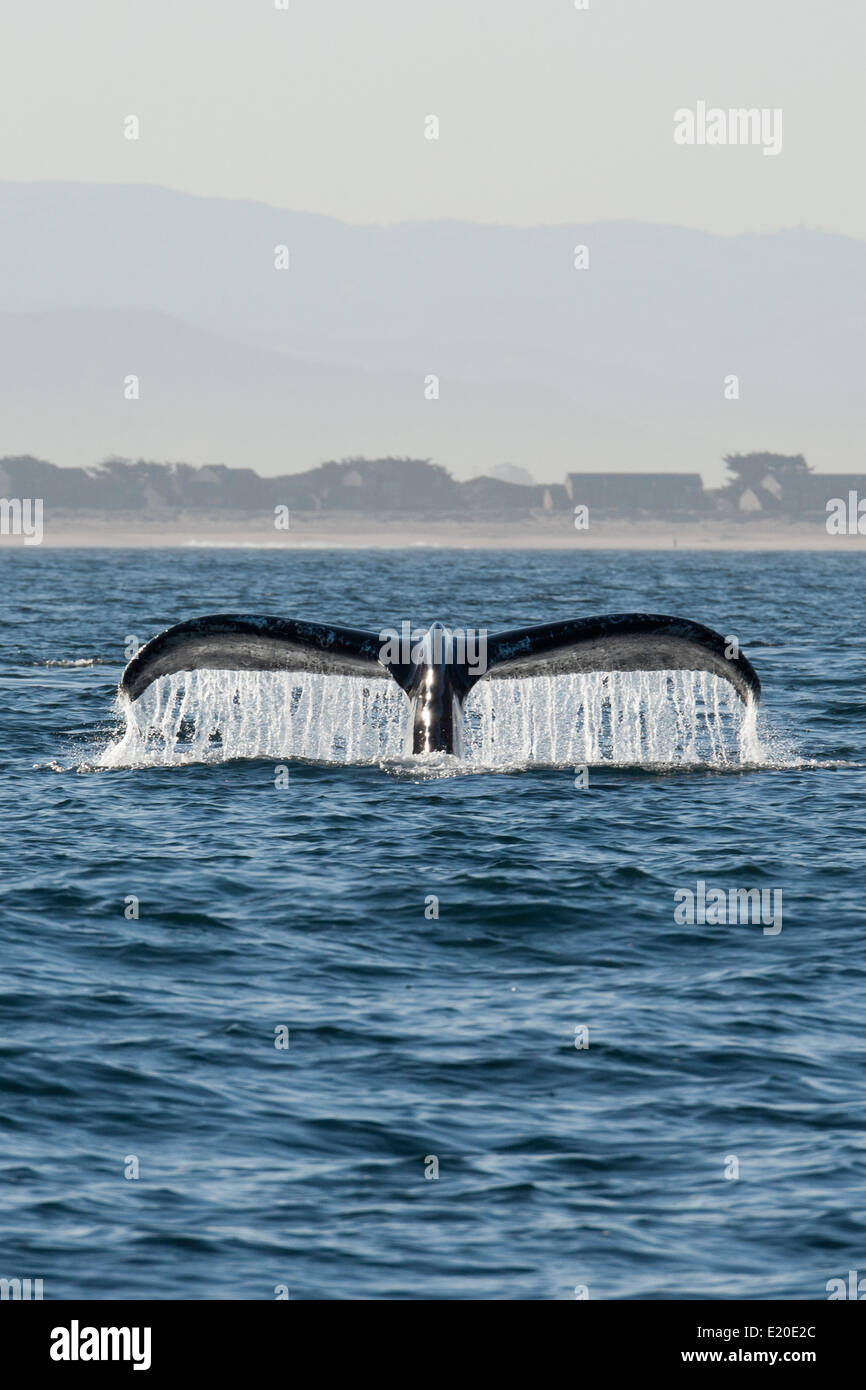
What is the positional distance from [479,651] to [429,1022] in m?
6.75

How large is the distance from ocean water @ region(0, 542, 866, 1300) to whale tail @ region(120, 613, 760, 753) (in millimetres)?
661

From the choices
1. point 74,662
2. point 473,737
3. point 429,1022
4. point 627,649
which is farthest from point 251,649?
point 74,662

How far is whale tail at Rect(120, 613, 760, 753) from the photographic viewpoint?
17.1 m

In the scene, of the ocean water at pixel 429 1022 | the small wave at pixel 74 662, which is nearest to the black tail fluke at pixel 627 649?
the ocean water at pixel 429 1022

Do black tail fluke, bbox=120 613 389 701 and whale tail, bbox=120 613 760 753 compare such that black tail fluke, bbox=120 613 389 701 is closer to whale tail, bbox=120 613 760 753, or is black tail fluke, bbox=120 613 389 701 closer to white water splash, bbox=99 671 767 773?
whale tail, bbox=120 613 760 753

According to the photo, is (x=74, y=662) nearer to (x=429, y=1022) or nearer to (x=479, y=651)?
(x=479, y=651)

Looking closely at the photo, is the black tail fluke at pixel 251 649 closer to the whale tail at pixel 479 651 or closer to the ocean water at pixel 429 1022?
the whale tail at pixel 479 651

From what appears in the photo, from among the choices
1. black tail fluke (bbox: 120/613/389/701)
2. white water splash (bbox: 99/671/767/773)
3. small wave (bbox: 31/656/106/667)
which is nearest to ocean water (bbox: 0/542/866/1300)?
white water splash (bbox: 99/671/767/773)

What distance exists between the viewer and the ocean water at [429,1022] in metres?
8.67

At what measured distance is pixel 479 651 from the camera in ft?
58.6

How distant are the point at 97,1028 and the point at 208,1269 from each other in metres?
3.21

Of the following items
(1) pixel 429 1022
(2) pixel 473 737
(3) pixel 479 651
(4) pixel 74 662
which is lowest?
(1) pixel 429 1022

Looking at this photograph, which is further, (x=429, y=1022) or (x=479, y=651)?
(x=479, y=651)
